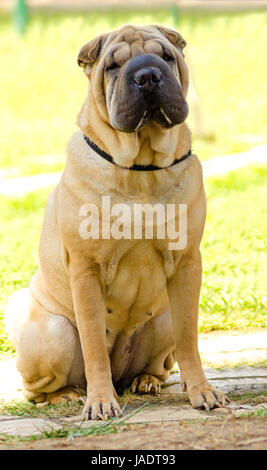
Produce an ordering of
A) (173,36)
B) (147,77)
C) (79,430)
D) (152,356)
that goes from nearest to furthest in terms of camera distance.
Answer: (79,430) < (147,77) < (173,36) < (152,356)

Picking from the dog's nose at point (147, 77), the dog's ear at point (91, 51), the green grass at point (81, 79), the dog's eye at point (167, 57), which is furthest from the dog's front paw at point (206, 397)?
the green grass at point (81, 79)

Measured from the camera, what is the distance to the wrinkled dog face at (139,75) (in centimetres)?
329

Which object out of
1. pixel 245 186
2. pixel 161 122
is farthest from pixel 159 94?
pixel 245 186

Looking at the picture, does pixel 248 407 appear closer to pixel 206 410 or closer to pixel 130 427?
pixel 206 410

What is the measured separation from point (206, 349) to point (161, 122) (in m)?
1.97

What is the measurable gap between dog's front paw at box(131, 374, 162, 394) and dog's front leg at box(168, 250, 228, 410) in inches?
14.4

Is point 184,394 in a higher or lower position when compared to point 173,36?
lower

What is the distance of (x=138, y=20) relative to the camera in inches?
663

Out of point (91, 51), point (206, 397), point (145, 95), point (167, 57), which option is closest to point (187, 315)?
point (206, 397)

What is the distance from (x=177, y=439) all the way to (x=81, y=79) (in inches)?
525

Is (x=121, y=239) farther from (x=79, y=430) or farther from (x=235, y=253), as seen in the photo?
(x=235, y=253)

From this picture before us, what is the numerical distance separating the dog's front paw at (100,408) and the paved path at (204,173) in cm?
544

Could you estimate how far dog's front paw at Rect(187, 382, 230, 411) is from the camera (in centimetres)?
352

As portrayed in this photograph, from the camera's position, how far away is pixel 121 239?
3521mm
